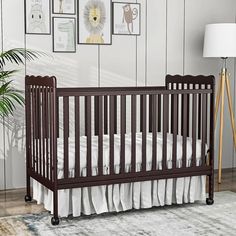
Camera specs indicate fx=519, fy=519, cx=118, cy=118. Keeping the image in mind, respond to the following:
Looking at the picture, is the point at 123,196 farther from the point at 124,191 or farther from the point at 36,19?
the point at 36,19

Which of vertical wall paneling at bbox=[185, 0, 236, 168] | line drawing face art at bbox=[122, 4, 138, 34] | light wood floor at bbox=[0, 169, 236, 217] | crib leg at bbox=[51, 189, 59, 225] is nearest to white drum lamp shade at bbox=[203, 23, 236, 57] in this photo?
vertical wall paneling at bbox=[185, 0, 236, 168]

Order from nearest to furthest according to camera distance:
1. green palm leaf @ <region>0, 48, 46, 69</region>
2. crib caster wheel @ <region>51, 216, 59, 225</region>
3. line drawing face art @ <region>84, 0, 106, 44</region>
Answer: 1. crib caster wheel @ <region>51, 216, 59, 225</region>
2. green palm leaf @ <region>0, 48, 46, 69</region>
3. line drawing face art @ <region>84, 0, 106, 44</region>

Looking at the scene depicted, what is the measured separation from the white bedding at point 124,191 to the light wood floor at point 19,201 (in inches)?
3.7

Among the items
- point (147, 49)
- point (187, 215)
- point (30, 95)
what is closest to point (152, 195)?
point (187, 215)

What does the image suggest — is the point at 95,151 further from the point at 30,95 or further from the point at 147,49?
the point at 147,49

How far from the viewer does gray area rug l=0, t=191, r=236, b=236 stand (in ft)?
10.8

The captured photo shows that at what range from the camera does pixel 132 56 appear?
486 centimetres

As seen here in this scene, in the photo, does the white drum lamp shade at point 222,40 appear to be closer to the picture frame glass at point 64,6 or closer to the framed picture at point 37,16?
the picture frame glass at point 64,6

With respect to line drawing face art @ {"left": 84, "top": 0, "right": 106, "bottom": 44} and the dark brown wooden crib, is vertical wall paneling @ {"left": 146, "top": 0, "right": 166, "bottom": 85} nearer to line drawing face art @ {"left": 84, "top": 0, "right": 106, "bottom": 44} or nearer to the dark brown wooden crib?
line drawing face art @ {"left": 84, "top": 0, "right": 106, "bottom": 44}

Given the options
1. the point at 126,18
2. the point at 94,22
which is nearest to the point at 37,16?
the point at 94,22

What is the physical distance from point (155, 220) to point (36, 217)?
0.83 metres

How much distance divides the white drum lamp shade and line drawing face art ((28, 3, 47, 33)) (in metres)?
1.51

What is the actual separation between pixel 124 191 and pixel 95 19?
167 cm

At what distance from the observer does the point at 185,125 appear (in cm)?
390
